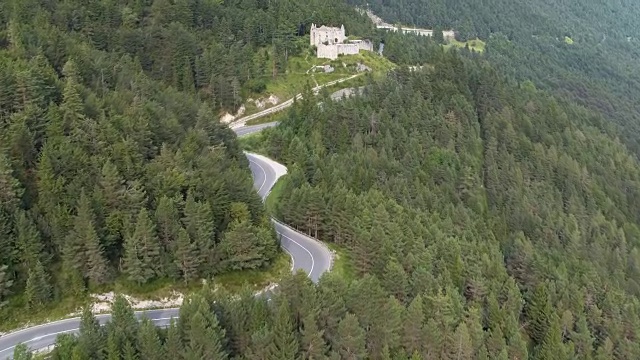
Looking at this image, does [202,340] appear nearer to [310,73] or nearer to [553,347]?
[553,347]

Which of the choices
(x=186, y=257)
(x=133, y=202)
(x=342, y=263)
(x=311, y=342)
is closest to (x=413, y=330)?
(x=311, y=342)

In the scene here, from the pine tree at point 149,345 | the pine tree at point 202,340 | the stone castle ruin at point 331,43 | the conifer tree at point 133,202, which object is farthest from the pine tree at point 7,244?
the stone castle ruin at point 331,43

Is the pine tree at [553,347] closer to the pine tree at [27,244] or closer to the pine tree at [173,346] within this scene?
the pine tree at [173,346]

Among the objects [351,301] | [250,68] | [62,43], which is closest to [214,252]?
[351,301]

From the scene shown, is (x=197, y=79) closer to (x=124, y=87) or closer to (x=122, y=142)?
(x=124, y=87)

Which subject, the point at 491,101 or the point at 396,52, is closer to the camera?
the point at 491,101

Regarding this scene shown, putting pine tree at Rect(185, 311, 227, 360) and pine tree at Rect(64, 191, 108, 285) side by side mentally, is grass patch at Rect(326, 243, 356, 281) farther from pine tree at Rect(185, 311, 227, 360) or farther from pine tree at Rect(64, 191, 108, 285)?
pine tree at Rect(64, 191, 108, 285)
